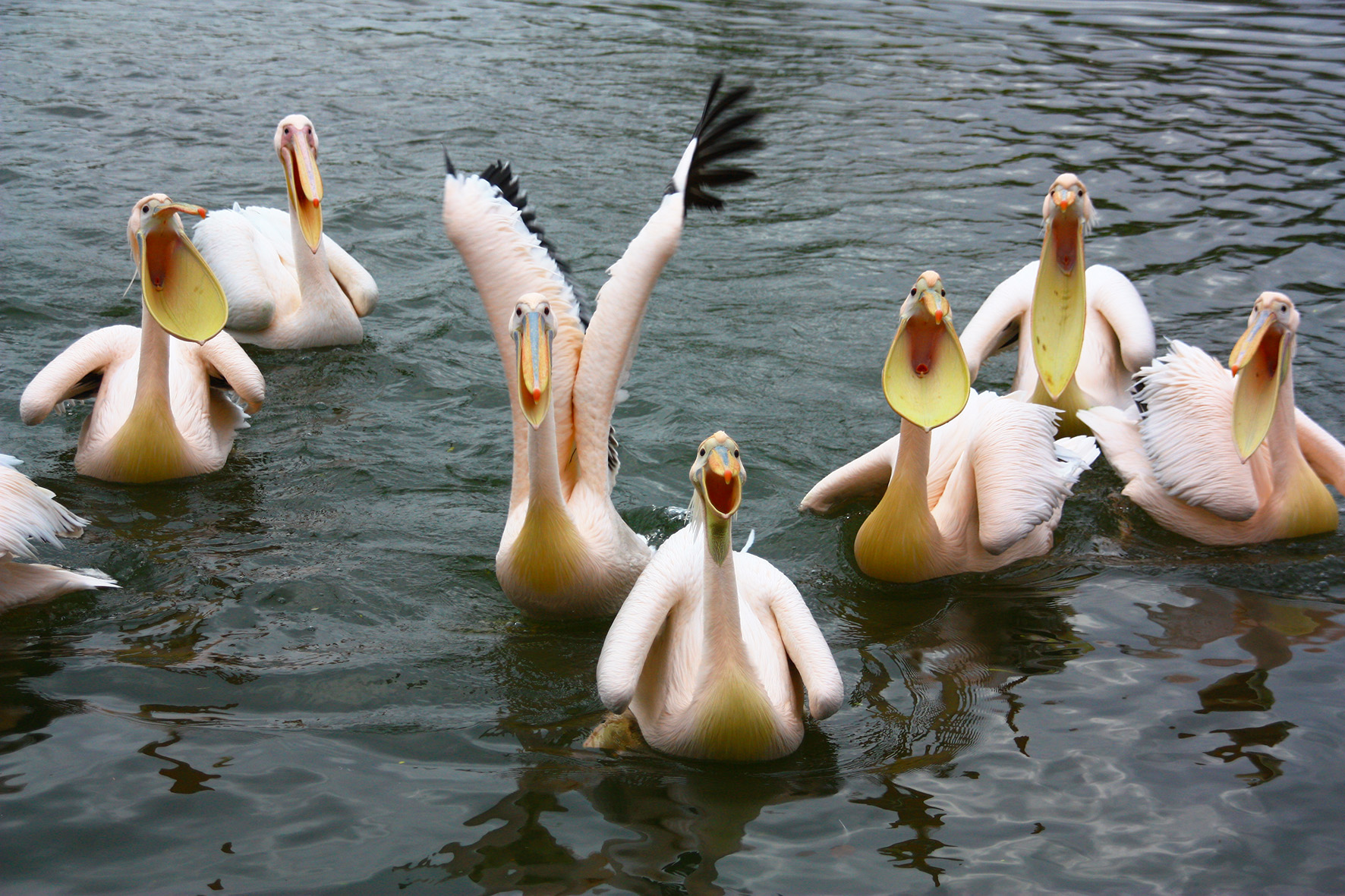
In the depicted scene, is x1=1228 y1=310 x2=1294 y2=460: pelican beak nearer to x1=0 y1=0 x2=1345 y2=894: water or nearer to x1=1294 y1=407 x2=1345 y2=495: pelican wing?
x1=1294 y1=407 x2=1345 y2=495: pelican wing

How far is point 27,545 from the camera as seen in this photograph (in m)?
3.81

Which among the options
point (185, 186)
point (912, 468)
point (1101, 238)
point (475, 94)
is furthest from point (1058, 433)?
point (475, 94)

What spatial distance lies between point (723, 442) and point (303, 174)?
157 inches

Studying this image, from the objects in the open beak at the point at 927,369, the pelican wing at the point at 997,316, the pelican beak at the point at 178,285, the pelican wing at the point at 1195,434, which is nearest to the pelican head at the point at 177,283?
the pelican beak at the point at 178,285

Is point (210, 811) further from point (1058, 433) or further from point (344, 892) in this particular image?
point (1058, 433)

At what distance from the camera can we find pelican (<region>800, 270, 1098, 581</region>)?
3773 mm

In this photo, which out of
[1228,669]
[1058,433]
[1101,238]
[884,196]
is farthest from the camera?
[884,196]

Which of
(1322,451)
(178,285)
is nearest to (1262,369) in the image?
(1322,451)

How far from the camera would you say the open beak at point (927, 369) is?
371 centimetres

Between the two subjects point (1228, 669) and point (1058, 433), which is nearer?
point (1228, 669)

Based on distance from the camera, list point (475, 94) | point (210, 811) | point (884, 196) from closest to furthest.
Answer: point (210, 811) < point (884, 196) < point (475, 94)

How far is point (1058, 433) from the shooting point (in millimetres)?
5422

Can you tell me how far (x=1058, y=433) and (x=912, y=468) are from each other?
4.82 ft

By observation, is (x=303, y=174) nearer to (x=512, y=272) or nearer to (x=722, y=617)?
(x=512, y=272)
